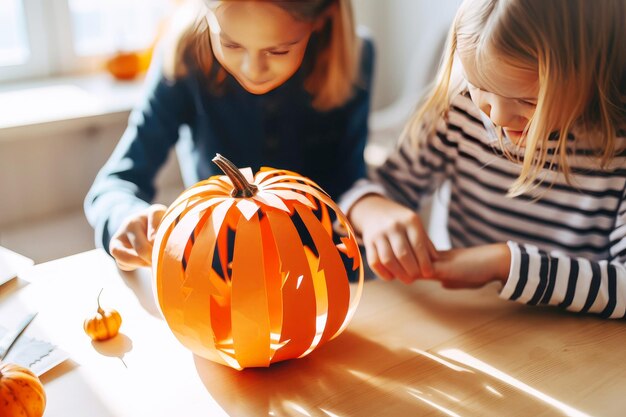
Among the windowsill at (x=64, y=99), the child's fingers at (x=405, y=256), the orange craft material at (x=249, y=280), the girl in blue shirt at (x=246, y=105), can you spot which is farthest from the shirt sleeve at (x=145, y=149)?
the windowsill at (x=64, y=99)

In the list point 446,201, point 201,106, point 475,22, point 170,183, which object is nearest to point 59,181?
point 170,183

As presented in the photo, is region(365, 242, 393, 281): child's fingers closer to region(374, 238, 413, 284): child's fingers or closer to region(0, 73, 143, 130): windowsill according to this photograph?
region(374, 238, 413, 284): child's fingers

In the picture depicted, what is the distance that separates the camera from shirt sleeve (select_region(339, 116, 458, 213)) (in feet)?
3.24

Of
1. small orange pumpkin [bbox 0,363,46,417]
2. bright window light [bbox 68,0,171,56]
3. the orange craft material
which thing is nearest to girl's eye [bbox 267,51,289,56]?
the orange craft material

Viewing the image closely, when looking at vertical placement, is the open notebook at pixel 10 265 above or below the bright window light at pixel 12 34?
below

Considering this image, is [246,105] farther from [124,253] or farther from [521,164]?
[521,164]

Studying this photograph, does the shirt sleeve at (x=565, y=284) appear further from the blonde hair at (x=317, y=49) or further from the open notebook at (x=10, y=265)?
the open notebook at (x=10, y=265)

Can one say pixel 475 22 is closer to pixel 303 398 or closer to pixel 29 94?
pixel 303 398

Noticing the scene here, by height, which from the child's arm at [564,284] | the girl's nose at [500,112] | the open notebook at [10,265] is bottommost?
the child's arm at [564,284]

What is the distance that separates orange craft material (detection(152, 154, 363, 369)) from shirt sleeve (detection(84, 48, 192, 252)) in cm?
23

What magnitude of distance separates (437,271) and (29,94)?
3.53 ft

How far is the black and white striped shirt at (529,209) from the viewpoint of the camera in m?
0.77

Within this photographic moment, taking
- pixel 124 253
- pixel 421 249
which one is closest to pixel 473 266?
pixel 421 249

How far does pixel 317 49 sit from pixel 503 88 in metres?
0.20
